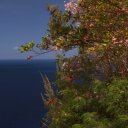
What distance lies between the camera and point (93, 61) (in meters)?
13.5

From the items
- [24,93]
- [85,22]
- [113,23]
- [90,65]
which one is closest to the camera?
[113,23]

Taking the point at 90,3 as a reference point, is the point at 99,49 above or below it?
below

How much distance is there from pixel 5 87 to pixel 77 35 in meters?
151

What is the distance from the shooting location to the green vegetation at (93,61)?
10.1m

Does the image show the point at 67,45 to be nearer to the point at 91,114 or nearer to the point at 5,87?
the point at 91,114

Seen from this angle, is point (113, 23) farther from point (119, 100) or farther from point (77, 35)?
point (119, 100)

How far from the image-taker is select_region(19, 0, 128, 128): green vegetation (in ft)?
33.3

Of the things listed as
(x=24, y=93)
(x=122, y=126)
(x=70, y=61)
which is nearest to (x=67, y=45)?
(x=70, y=61)

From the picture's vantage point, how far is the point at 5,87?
529ft

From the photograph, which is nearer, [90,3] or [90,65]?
[90,3]

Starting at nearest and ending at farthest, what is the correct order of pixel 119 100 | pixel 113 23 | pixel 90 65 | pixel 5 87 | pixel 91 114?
pixel 119 100 → pixel 91 114 → pixel 113 23 → pixel 90 65 → pixel 5 87

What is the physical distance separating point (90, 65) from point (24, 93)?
124170mm

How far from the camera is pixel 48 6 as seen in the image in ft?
43.2

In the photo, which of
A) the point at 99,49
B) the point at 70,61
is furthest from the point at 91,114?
the point at 70,61
